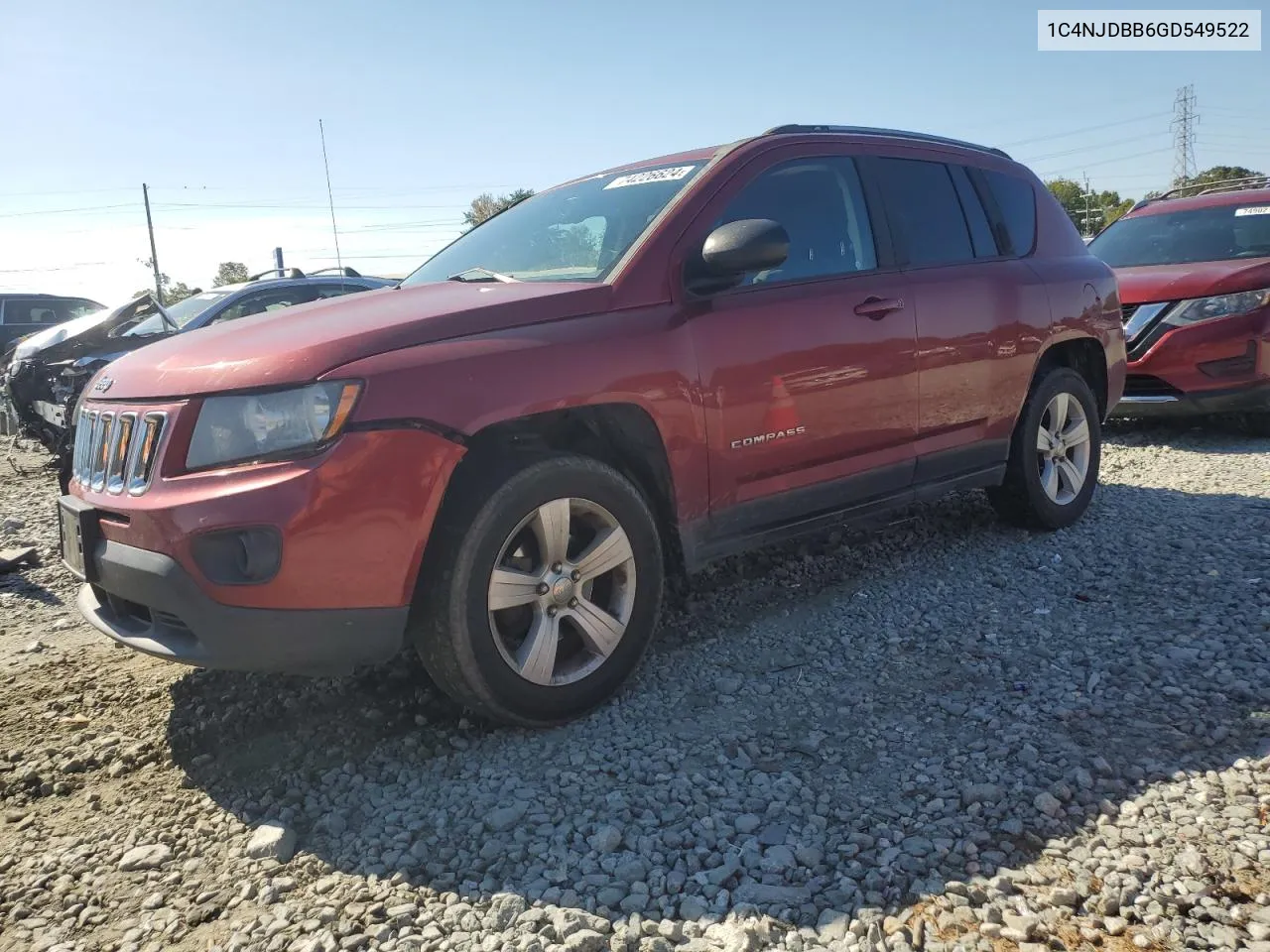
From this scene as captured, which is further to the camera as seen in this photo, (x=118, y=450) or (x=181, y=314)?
(x=181, y=314)

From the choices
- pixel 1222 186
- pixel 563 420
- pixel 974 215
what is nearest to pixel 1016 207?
pixel 974 215

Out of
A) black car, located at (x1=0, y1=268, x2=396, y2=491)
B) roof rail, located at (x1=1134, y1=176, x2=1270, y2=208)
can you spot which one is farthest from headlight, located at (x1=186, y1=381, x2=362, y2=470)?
roof rail, located at (x1=1134, y1=176, x2=1270, y2=208)

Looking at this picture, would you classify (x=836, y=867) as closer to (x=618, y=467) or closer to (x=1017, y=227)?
A: (x=618, y=467)

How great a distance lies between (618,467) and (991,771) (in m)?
1.48

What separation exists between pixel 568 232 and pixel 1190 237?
657 cm

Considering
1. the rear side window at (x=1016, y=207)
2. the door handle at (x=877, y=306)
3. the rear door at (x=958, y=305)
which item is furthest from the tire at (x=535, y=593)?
the rear side window at (x=1016, y=207)

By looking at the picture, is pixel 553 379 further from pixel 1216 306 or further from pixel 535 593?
pixel 1216 306

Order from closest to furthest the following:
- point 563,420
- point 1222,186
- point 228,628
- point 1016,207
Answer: point 228,628 < point 563,420 < point 1016,207 < point 1222,186

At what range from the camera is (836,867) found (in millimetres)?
2264

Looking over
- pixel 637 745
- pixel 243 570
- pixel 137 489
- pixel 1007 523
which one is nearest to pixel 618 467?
pixel 637 745

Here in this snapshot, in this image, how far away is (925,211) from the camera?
427 cm

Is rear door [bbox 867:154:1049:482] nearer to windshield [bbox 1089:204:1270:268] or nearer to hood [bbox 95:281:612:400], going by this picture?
hood [bbox 95:281:612:400]

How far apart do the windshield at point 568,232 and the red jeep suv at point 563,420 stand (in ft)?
0.05

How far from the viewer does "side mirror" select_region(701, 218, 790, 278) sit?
10.3 ft
